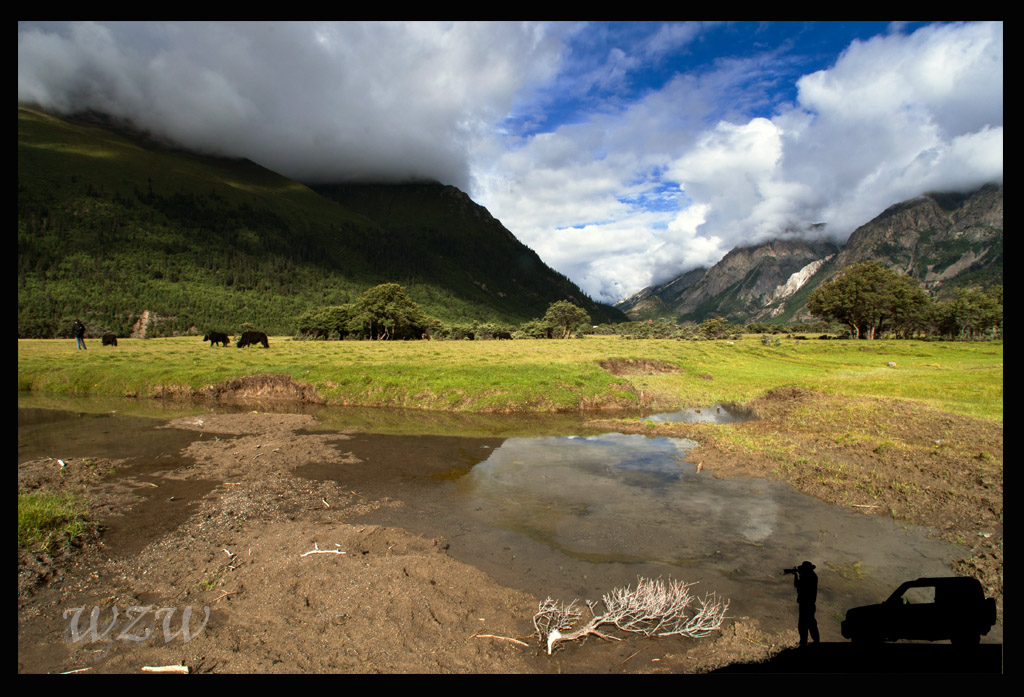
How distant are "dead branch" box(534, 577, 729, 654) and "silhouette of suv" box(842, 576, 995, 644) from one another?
323cm

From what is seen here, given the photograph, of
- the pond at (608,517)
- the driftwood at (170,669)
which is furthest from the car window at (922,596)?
the driftwood at (170,669)

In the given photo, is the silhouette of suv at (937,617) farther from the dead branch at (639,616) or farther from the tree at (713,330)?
the tree at (713,330)

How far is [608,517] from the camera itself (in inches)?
459

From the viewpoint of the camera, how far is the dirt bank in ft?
19.8

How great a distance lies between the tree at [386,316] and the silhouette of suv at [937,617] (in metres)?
85.5

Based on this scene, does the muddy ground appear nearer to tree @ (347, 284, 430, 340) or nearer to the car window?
the car window

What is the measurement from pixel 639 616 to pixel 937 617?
414 centimetres

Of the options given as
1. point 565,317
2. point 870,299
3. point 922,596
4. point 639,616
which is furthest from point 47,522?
point 565,317

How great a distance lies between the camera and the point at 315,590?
296 inches

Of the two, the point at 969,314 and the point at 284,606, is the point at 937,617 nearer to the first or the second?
the point at 284,606

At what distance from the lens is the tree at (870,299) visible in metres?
82.5

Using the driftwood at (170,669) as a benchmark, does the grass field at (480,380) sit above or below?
above
